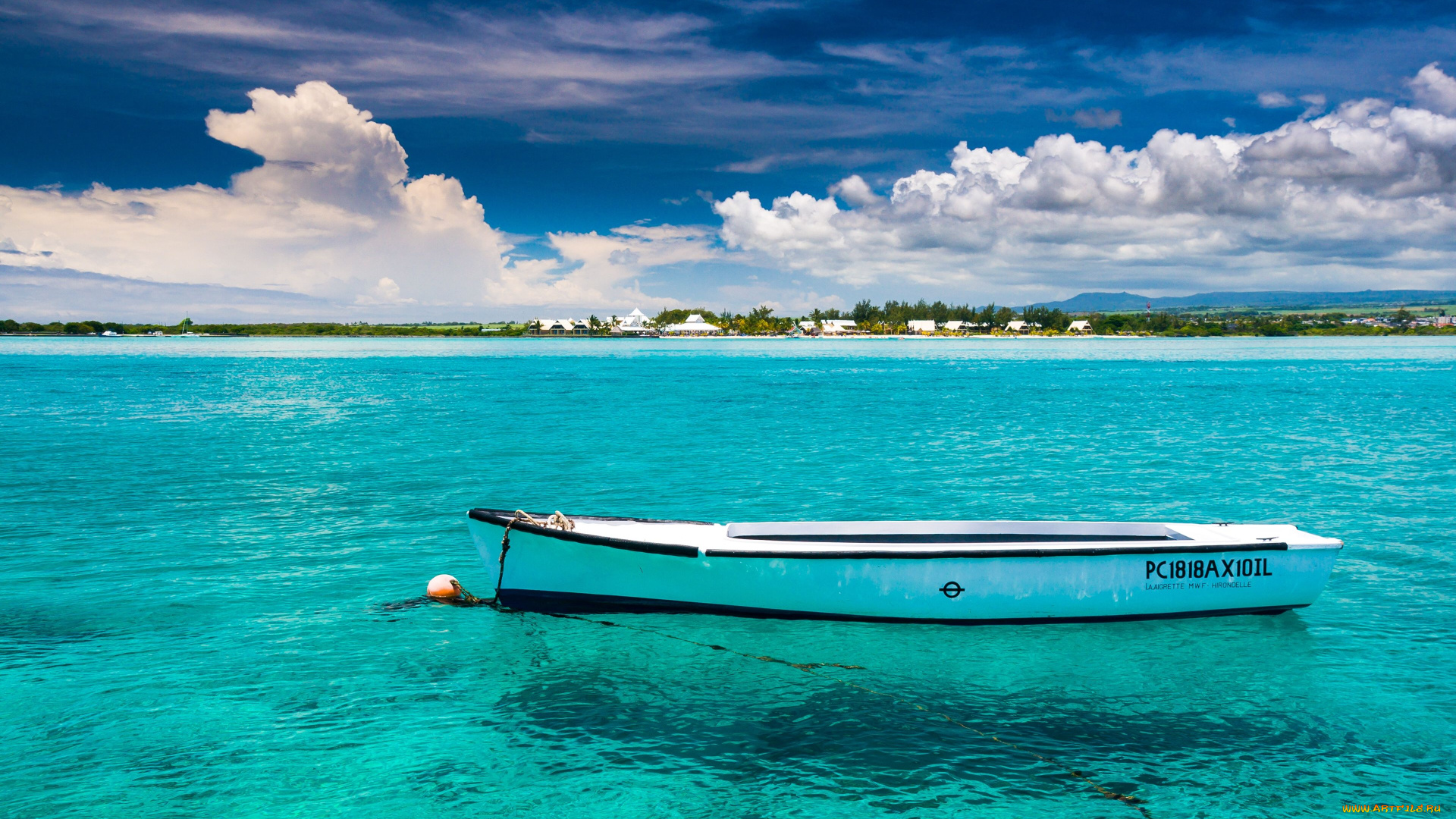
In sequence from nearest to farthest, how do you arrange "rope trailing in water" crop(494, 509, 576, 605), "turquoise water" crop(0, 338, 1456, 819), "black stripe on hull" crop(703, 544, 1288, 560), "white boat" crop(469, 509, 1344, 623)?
"turquoise water" crop(0, 338, 1456, 819) → "black stripe on hull" crop(703, 544, 1288, 560) → "white boat" crop(469, 509, 1344, 623) → "rope trailing in water" crop(494, 509, 576, 605)

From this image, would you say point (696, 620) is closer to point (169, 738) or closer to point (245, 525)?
A: point (169, 738)

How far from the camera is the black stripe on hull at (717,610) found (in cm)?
1395

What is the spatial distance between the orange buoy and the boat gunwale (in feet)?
10.7

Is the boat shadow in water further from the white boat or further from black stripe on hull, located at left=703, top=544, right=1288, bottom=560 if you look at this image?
black stripe on hull, located at left=703, top=544, right=1288, bottom=560

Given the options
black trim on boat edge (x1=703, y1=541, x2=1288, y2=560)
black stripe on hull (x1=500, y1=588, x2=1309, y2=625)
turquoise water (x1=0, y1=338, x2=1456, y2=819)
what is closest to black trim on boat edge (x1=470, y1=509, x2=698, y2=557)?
black trim on boat edge (x1=703, y1=541, x2=1288, y2=560)

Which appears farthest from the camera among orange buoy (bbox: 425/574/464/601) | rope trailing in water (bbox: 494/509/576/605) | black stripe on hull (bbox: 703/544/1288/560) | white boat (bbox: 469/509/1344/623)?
orange buoy (bbox: 425/574/464/601)

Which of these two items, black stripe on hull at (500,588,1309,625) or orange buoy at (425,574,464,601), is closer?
black stripe on hull at (500,588,1309,625)

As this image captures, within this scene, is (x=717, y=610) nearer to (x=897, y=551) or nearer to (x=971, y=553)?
(x=897, y=551)

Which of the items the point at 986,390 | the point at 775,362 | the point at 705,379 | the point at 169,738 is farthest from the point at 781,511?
the point at 775,362

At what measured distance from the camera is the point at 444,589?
16.2 m

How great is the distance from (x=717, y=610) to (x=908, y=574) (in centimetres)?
318

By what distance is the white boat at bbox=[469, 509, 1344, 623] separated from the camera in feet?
43.7

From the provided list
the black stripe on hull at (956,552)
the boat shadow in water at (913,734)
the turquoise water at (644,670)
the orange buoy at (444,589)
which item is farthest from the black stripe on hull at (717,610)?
the orange buoy at (444,589)

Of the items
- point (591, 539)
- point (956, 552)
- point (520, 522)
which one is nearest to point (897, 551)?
point (956, 552)
